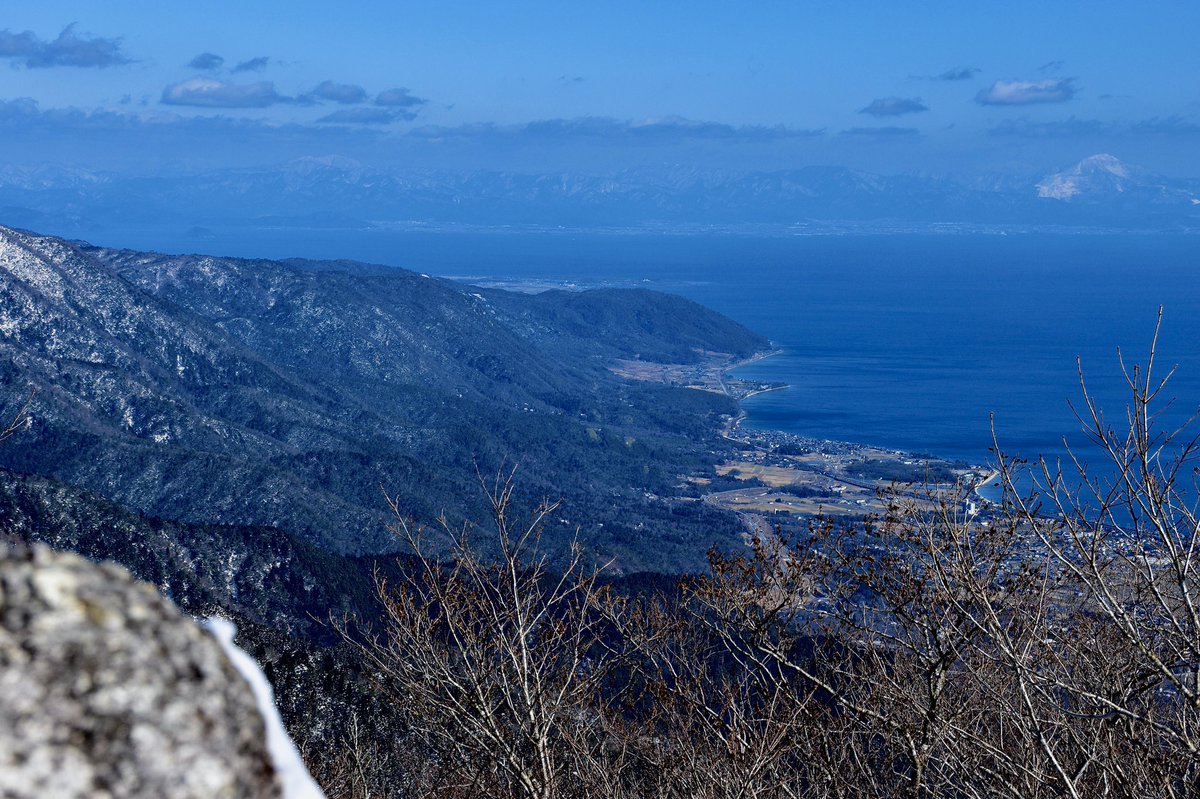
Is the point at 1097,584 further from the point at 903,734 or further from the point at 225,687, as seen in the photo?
the point at 225,687

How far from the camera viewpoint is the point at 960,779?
9.90m

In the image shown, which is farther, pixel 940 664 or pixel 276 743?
pixel 940 664

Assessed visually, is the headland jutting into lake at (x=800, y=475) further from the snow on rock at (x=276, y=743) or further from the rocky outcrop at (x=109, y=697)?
the rocky outcrop at (x=109, y=697)

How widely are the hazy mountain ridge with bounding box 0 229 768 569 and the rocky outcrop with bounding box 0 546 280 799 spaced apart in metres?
76.6

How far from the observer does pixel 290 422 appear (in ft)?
440

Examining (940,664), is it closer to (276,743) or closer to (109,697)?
(276,743)

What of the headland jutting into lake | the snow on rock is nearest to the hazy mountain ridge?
the headland jutting into lake

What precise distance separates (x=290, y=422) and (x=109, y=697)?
5375 inches

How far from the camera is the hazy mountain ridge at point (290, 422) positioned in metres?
98.9

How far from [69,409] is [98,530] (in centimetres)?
5113

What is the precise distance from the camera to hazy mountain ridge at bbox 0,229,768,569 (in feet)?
325

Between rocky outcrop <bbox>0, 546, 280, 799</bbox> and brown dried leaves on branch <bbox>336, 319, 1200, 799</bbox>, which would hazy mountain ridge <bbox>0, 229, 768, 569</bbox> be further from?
rocky outcrop <bbox>0, 546, 280, 799</bbox>

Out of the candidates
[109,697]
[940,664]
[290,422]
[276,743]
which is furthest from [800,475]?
[109,697]

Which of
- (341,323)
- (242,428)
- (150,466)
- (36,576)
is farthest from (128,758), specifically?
(341,323)
